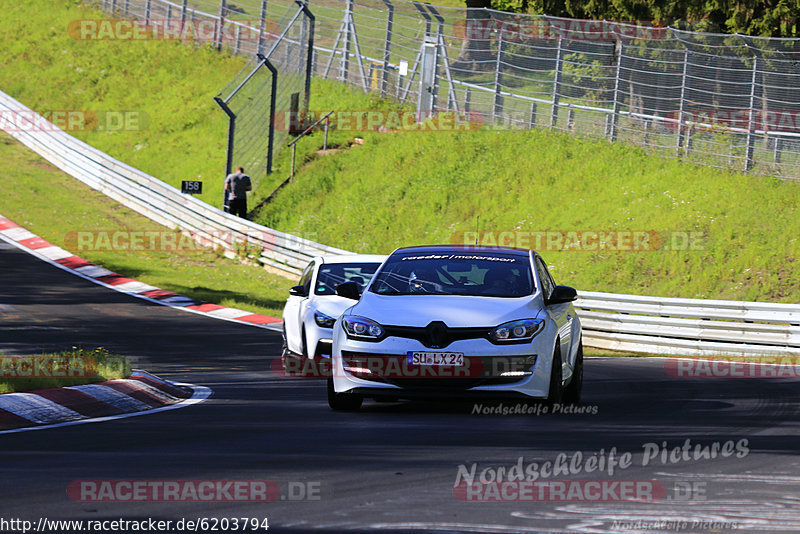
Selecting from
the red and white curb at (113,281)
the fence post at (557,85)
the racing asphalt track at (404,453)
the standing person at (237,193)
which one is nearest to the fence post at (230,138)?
the standing person at (237,193)

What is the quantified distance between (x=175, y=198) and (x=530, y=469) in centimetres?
2797

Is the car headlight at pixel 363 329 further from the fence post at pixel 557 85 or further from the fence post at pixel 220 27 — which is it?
the fence post at pixel 220 27

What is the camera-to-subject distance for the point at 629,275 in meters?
26.7

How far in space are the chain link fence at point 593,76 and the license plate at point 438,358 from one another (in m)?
19.4

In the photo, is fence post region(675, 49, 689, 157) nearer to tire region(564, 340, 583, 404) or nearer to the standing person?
the standing person

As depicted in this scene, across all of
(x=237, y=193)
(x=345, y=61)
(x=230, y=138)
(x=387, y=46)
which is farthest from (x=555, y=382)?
(x=345, y=61)

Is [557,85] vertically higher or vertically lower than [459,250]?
higher

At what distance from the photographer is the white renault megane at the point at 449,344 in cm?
1029

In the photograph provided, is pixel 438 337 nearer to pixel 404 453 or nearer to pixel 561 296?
pixel 561 296

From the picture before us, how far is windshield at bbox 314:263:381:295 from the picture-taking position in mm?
16141

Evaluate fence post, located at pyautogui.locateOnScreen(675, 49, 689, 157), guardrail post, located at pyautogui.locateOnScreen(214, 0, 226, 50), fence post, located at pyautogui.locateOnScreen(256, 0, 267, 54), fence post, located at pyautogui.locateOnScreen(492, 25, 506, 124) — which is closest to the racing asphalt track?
fence post, located at pyautogui.locateOnScreen(675, 49, 689, 157)

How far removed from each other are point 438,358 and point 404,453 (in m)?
2.07

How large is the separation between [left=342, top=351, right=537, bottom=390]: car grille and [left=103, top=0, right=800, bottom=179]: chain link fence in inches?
752

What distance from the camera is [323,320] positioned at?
49.1 feet
